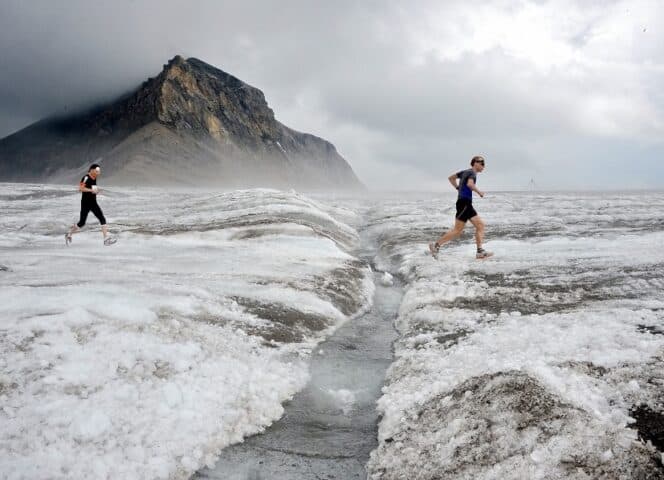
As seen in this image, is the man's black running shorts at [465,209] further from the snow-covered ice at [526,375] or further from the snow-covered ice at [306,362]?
the snow-covered ice at [526,375]

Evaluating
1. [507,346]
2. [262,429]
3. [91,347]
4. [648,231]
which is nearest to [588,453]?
[507,346]

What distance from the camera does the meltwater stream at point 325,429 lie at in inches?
222

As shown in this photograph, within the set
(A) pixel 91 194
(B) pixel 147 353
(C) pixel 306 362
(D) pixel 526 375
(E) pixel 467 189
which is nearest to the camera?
(D) pixel 526 375

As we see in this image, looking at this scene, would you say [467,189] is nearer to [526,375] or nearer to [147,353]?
[526,375]

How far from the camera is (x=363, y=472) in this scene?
18.5ft

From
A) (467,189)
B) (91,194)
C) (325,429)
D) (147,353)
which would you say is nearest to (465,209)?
(467,189)

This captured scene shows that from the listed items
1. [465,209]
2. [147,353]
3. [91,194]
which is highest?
[91,194]

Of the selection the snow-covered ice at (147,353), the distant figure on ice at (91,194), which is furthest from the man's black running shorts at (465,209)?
the distant figure on ice at (91,194)

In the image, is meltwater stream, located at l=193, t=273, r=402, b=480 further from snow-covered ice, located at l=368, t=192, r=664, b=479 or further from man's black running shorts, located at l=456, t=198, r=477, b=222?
man's black running shorts, located at l=456, t=198, r=477, b=222

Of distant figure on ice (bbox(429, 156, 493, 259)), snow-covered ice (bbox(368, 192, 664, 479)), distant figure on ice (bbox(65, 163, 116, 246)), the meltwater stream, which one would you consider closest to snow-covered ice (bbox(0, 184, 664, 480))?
snow-covered ice (bbox(368, 192, 664, 479))

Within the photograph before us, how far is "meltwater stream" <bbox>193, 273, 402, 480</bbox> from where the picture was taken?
5629 millimetres

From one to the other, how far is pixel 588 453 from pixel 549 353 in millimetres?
2541

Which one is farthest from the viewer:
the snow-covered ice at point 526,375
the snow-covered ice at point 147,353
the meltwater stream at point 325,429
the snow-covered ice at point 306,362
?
the meltwater stream at point 325,429

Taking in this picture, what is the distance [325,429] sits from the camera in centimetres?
659
